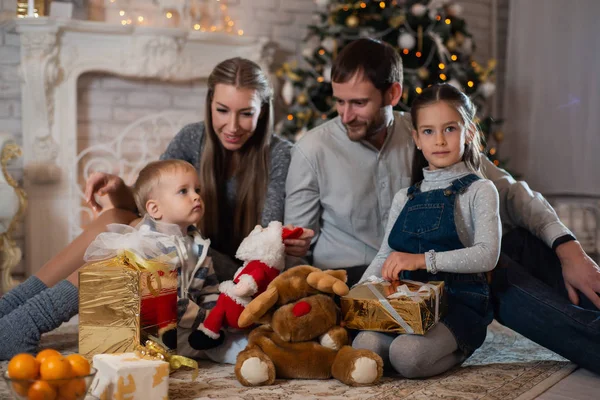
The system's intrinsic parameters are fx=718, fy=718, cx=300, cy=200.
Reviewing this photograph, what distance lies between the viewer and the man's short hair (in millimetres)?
2277

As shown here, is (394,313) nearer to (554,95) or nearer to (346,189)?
(346,189)

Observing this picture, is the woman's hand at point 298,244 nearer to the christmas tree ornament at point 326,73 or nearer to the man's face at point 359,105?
the man's face at point 359,105

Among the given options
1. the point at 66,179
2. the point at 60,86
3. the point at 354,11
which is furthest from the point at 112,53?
the point at 354,11

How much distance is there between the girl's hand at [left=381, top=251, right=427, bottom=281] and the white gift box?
2.17 ft

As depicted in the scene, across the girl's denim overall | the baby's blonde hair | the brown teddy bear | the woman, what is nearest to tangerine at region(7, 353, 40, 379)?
the brown teddy bear

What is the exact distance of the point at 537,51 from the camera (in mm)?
4441

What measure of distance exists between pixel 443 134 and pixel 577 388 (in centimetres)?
76

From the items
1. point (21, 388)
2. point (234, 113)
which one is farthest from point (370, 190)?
point (21, 388)

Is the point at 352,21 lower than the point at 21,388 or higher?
higher

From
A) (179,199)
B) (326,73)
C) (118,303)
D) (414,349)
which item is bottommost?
(414,349)

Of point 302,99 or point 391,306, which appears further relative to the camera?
point 302,99

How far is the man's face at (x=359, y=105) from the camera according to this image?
227 cm

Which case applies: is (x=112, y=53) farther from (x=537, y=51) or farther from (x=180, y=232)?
(x=537, y=51)

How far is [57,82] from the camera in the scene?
3.70m
